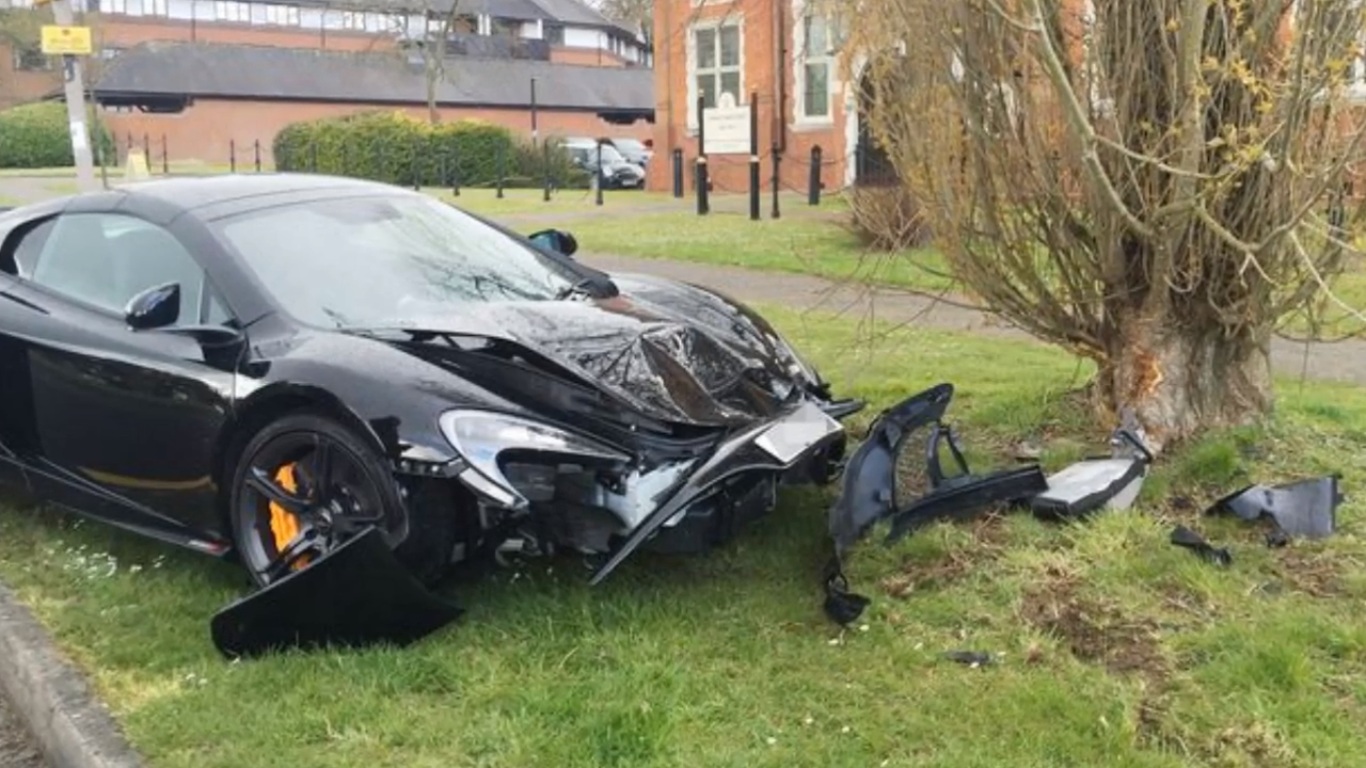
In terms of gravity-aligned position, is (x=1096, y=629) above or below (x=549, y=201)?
below

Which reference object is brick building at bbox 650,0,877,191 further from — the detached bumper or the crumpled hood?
the detached bumper

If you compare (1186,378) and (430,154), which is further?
(430,154)

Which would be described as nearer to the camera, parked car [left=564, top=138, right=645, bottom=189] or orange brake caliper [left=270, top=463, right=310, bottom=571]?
orange brake caliper [left=270, top=463, right=310, bottom=571]

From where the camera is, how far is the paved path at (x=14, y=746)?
12.0ft

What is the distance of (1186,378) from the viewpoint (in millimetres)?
Result: 5137

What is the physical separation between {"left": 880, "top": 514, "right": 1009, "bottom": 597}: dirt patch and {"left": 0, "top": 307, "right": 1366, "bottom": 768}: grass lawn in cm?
1

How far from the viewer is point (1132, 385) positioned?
517 centimetres

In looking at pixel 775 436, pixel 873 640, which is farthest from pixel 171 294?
pixel 873 640

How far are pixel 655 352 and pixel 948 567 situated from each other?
1.19 m

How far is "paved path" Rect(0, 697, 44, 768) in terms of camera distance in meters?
3.66

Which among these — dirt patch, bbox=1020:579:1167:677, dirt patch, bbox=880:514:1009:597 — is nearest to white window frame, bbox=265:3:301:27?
dirt patch, bbox=880:514:1009:597

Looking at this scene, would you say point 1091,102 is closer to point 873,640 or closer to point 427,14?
point 873,640

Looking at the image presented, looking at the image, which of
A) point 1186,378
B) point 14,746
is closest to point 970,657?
point 1186,378

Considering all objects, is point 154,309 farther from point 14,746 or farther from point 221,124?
point 221,124
